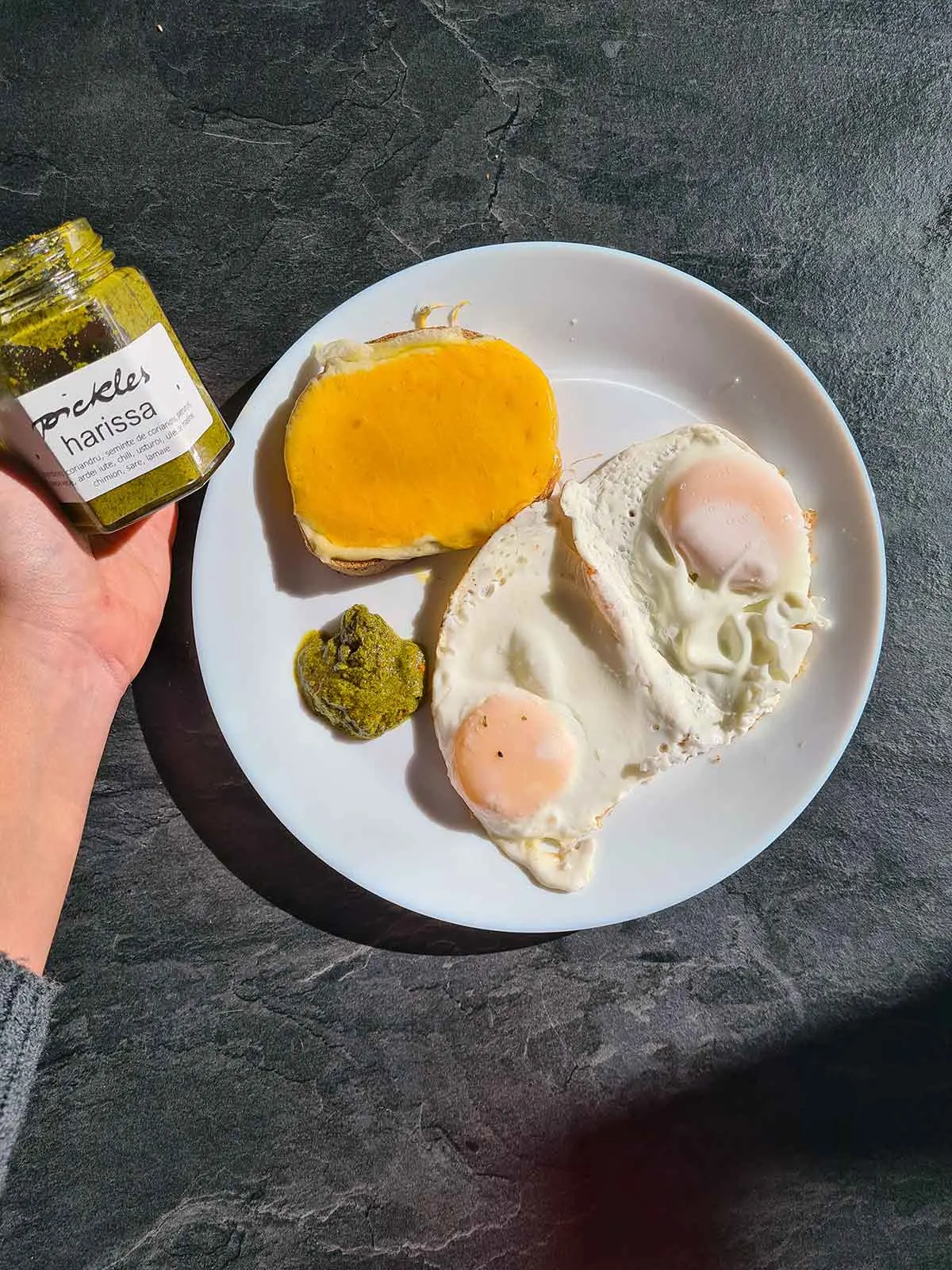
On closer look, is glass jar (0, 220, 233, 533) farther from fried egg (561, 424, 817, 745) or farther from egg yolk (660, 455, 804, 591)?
egg yolk (660, 455, 804, 591)

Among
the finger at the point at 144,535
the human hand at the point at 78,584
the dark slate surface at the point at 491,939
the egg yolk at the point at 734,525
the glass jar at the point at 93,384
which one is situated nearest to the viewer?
the glass jar at the point at 93,384

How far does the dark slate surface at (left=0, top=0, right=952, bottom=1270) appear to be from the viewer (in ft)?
8.16

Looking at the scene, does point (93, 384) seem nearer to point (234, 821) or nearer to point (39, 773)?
point (39, 773)

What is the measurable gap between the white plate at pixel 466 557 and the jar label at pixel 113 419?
480 millimetres

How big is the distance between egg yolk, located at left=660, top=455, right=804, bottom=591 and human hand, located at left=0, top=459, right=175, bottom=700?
151cm

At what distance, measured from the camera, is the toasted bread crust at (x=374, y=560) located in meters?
2.29

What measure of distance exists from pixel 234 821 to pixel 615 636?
1.34 meters

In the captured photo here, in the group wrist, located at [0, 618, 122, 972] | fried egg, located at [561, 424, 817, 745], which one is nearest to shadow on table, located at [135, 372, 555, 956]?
wrist, located at [0, 618, 122, 972]

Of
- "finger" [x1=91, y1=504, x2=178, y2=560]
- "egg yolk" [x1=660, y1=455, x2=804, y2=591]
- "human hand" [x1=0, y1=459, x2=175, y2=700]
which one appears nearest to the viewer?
"human hand" [x1=0, y1=459, x2=175, y2=700]

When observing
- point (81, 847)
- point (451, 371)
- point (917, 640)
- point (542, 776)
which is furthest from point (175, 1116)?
point (917, 640)

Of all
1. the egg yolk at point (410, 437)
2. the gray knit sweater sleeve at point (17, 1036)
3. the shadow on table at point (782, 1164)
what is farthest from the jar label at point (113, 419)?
the shadow on table at point (782, 1164)

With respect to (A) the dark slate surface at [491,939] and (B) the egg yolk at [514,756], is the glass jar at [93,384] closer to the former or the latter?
(A) the dark slate surface at [491,939]

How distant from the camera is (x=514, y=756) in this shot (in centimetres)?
226

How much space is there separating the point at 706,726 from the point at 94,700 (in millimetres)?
1761
